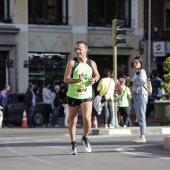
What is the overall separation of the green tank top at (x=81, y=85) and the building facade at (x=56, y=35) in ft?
80.1

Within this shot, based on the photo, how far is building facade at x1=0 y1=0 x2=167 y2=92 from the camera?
121ft

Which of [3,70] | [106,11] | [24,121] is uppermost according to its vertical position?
[106,11]

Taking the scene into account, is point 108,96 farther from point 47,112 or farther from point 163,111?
point 47,112

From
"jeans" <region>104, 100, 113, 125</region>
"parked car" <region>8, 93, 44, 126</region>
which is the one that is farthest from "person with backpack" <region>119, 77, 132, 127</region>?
"parked car" <region>8, 93, 44, 126</region>

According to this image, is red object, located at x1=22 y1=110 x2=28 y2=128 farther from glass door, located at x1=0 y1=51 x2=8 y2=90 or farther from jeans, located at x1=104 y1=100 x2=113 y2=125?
glass door, located at x1=0 y1=51 x2=8 y2=90

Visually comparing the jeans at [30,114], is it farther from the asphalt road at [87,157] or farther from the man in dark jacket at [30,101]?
the asphalt road at [87,157]

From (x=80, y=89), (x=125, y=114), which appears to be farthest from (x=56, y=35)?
(x=80, y=89)

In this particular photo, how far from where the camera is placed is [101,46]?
39.7m

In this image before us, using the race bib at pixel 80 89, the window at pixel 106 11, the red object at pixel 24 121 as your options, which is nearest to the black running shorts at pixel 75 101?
the race bib at pixel 80 89

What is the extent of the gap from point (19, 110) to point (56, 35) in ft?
35.2

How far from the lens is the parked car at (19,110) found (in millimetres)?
28234

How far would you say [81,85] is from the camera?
477 inches

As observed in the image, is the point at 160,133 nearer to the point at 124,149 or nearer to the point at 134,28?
the point at 124,149

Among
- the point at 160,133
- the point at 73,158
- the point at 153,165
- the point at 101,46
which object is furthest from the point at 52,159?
the point at 101,46
